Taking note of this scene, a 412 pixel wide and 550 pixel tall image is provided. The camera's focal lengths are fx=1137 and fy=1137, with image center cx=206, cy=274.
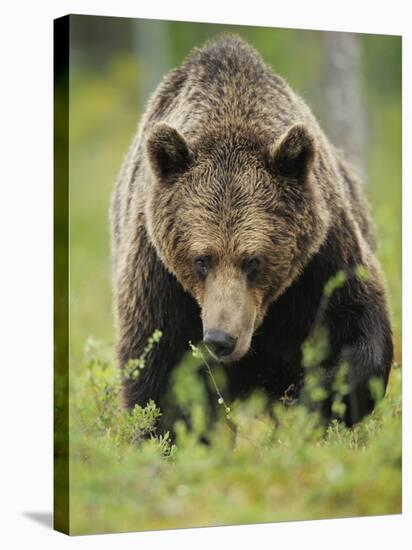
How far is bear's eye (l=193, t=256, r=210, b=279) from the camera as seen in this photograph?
6.81 m

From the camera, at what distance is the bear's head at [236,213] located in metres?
6.77

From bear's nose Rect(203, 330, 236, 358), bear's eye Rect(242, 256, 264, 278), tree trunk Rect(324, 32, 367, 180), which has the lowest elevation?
bear's nose Rect(203, 330, 236, 358)

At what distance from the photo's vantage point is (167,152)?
6.96 metres

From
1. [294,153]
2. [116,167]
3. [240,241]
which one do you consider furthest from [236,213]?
[116,167]

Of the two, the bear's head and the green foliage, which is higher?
the bear's head

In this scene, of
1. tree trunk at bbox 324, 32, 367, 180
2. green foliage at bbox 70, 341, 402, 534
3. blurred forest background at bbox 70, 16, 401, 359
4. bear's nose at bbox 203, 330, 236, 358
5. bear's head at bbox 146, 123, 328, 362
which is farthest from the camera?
tree trunk at bbox 324, 32, 367, 180

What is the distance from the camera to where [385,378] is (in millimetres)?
7578

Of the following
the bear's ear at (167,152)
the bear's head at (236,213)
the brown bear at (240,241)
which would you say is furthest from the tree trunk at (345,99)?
the bear's ear at (167,152)

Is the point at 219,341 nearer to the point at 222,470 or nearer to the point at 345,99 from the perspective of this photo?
the point at 222,470

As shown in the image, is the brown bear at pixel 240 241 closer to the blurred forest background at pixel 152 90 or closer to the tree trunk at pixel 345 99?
the blurred forest background at pixel 152 90

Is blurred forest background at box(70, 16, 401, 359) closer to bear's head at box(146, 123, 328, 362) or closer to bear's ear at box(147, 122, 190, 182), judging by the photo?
bear's ear at box(147, 122, 190, 182)

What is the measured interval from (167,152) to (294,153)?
78cm

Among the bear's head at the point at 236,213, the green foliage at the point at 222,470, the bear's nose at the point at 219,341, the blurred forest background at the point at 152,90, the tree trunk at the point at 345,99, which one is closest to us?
the bear's nose at the point at 219,341

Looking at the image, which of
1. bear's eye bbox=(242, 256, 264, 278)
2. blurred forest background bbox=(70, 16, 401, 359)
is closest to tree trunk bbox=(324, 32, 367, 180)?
blurred forest background bbox=(70, 16, 401, 359)
